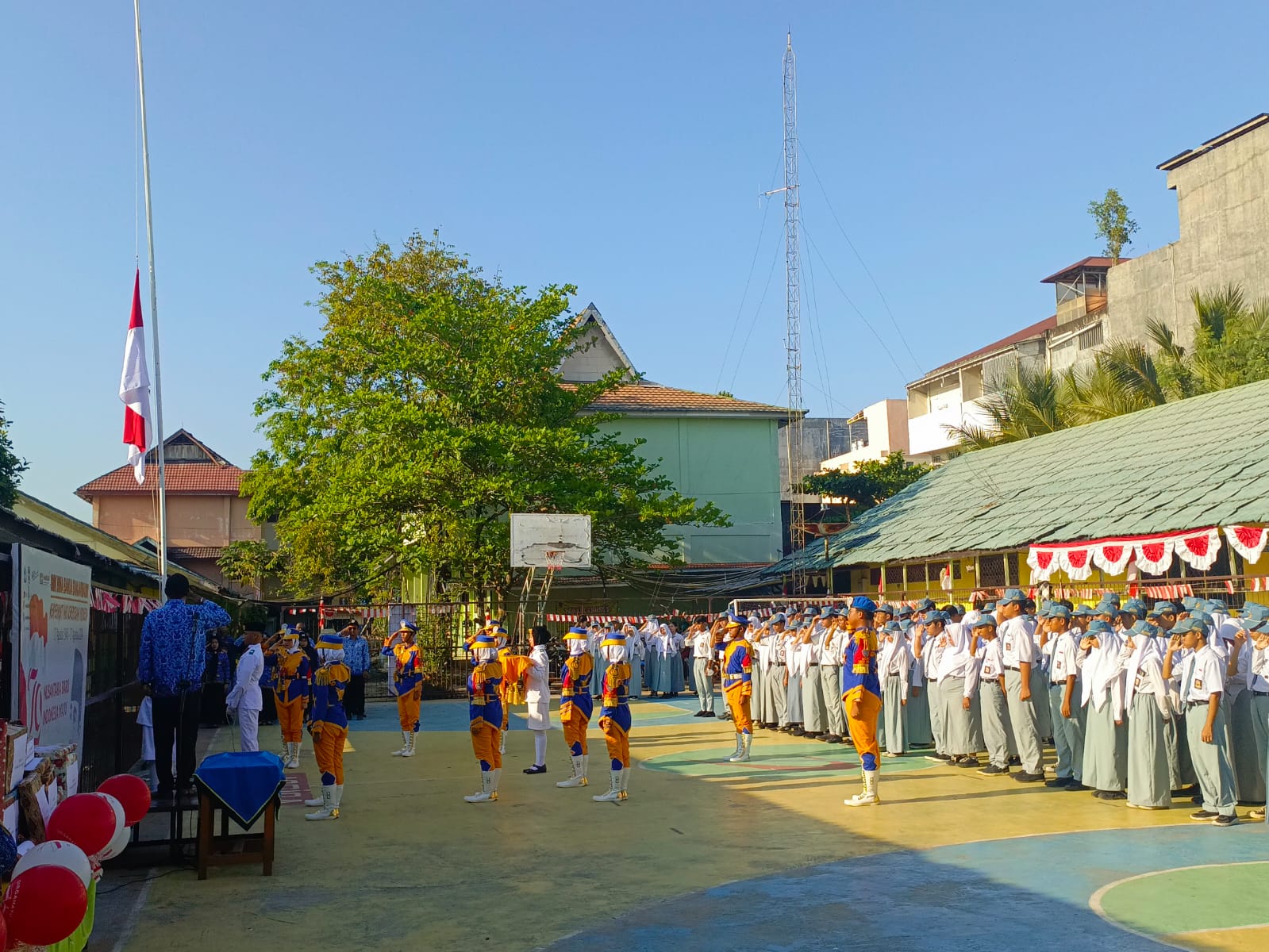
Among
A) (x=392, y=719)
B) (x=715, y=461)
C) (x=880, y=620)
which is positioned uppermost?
(x=715, y=461)

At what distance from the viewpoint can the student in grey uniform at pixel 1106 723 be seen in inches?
431

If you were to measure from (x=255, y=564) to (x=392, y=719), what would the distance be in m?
25.2

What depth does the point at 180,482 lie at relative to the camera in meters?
56.3

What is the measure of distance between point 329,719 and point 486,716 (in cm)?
169

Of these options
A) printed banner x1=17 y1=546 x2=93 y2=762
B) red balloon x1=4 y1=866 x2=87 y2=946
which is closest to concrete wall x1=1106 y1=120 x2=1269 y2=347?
printed banner x1=17 y1=546 x2=93 y2=762

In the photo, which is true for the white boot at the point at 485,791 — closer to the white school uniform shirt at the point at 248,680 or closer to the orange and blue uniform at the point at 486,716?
the orange and blue uniform at the point at 486,716

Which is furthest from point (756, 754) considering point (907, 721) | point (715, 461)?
point (715, 461)

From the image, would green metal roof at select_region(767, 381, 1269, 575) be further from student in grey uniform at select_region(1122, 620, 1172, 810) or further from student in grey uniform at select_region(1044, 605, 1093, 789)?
student in grey uniform at select_region(1122, 620, 1172, 810)

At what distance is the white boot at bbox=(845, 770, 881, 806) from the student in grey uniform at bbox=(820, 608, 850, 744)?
4505mm

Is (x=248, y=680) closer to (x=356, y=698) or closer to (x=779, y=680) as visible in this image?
(x=779, y=680)

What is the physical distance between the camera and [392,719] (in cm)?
2238

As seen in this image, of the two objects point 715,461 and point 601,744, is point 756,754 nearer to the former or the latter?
point 601,744

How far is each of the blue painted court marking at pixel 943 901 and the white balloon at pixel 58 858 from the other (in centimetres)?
274

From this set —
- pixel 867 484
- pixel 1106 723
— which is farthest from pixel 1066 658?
pixel 867 484
